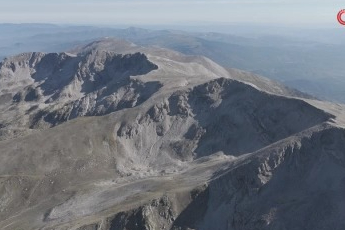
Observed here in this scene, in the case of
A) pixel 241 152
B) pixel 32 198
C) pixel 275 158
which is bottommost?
pixel 32 198

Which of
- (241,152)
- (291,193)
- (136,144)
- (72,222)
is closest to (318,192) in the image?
(291,193)

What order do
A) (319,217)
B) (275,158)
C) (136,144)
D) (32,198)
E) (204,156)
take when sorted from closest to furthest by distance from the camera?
(319,217), (275,158), (32,198), (204,156), (136,144)

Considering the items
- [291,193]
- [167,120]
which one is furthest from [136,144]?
[291,193]

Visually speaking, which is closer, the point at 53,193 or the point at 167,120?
the point at 53,193

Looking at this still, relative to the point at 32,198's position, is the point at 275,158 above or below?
above

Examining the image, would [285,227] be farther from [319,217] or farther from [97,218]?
[97,218]

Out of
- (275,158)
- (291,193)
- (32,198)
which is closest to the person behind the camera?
(291,193)

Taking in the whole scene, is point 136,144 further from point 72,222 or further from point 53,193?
point 72,222
